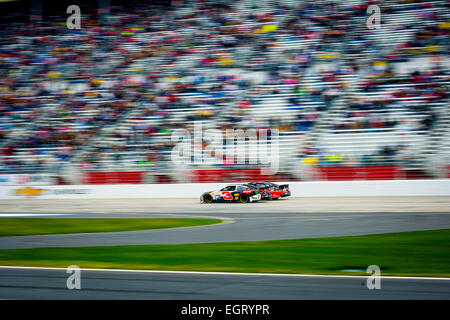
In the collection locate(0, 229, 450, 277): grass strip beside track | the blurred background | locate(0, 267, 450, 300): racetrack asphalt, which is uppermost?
the blurred background

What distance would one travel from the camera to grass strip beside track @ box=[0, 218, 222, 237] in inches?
544

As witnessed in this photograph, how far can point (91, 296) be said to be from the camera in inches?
248

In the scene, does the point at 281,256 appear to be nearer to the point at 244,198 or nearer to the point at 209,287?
the point at 209,287

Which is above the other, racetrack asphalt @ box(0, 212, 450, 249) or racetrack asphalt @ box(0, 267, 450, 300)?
racetrack asphalt @ box(0, 267, 450, 300)

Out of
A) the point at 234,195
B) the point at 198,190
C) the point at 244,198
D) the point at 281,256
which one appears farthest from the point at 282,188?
the point at 281,256

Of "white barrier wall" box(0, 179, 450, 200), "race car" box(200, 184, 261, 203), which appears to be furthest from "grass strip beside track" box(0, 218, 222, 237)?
"white barrier wall" box(0, 179, 450, 200)

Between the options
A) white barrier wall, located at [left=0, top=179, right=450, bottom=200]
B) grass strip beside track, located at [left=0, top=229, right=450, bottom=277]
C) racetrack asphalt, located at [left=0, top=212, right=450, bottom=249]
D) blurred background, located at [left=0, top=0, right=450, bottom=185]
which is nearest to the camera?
grass strip beside track, located at [left=0, top=229, right=450, bottom=277]

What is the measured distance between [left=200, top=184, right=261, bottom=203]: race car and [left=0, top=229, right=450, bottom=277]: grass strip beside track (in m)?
9.99

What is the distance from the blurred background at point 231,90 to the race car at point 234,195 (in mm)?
2227

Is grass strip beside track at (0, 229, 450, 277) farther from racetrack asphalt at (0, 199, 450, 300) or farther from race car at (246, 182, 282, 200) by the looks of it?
race car at (246, 182, 282, 200)

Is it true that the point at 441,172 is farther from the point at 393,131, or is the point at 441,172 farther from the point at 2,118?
the point at 2,118

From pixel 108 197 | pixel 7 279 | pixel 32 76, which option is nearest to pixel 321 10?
pixel 108 197

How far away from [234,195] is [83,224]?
7.47 meters

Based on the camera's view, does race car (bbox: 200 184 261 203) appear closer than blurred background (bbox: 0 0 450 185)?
Yes
